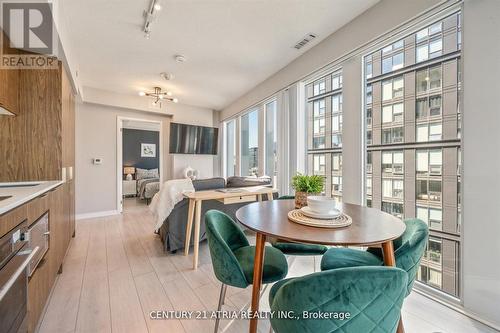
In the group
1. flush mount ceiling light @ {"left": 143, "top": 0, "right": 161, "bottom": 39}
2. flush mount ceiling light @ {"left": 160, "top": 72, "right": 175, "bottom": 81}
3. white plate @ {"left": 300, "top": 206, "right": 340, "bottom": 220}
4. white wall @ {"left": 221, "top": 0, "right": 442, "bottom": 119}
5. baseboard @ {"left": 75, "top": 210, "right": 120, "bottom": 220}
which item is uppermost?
flush mount ceiling light @ {"left": 160, "top": 72, "right": 175, "bottom": 81}

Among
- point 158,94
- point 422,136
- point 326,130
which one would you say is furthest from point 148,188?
point 422,136

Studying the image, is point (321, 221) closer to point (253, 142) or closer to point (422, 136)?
point (422, 136)

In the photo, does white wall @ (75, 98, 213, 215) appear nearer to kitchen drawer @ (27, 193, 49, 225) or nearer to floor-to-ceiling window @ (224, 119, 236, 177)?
floor-to-ceiling window @ (224, 119, 236, 177)

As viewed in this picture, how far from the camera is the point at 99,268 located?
220cm

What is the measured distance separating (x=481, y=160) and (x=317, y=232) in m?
1.39

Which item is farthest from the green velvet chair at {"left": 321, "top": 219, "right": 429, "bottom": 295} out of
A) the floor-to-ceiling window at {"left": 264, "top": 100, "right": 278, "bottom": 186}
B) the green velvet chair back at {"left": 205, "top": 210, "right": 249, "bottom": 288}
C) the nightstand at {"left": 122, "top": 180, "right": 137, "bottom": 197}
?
the nightstand at {"left": 122, "top": 180, "right": 137, "bottom": 197}

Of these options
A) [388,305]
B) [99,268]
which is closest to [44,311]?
[99,268]

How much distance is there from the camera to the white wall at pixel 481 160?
1.41 meters

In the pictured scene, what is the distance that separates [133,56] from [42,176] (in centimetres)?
192

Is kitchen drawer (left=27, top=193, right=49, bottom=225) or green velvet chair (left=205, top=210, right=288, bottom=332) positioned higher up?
kitchen drawer (left=27, top=193, right=49, bottom=225)

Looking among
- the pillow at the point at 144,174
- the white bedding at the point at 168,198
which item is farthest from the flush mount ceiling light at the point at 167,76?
the pillow at the point at 144,174

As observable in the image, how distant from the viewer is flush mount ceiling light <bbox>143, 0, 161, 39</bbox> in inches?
76.4

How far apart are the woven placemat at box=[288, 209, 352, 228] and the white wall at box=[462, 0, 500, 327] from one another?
41.3 inches

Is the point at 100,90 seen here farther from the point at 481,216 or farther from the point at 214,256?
the point at 481,216
